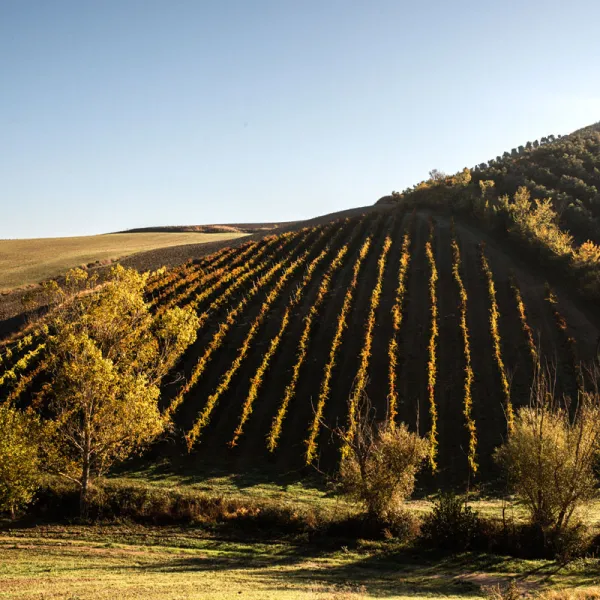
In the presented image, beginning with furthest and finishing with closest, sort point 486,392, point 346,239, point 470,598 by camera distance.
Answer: point 346,239, point 486,392, point 470,598

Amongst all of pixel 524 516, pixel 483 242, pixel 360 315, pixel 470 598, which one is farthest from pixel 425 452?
pixel 483 242

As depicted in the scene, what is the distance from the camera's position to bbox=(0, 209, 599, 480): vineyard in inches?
1500

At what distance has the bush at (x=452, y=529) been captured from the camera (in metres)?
26.0

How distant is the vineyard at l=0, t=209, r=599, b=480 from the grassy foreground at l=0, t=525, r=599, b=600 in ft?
22.4

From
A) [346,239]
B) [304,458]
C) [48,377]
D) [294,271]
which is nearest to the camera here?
[304,458]

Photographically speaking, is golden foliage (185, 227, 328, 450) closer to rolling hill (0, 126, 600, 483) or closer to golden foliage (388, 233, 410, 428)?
rolling hill (0, 126, 600, 483)

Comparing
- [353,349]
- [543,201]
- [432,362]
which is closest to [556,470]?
[432,362]

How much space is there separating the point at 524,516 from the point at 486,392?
46.4 ft

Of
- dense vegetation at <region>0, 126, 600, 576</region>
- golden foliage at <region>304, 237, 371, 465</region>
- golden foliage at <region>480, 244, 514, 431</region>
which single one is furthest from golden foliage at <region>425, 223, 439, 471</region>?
golden foliage at <region>304, 237, 371, 465</region>

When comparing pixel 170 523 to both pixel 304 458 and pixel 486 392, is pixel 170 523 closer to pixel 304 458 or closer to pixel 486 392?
pixel 304 458

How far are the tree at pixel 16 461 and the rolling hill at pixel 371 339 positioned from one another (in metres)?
10.1

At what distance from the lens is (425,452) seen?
27938 millimetres

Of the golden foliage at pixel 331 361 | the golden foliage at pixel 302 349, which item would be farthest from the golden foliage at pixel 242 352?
the golden foliage at pixel 331 361

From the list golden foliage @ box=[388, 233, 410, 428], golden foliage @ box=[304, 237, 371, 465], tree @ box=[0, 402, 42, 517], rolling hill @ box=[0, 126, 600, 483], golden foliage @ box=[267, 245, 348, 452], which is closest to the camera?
tree @ box=[0, 402, 42, 517]
